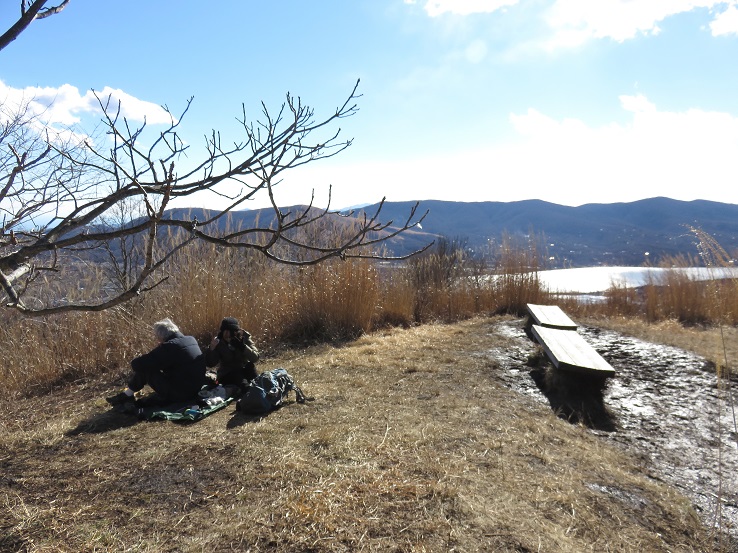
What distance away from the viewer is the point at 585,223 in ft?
274

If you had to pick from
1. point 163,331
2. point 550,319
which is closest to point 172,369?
point 163,331

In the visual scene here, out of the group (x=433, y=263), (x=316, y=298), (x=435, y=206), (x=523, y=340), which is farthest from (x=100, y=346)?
(x=435, y=206)

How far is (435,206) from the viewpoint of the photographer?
10188 centimetres

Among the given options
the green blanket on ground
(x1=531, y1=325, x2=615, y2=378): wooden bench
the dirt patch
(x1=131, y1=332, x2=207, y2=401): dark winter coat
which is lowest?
the dirt patch

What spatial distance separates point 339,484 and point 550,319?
4.58 meters

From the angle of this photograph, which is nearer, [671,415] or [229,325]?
[671,415]

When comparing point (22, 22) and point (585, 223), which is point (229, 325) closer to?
point (22, 22)

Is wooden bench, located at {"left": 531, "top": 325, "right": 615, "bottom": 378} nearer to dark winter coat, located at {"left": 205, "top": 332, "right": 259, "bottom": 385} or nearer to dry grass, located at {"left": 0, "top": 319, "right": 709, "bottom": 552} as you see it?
dry grass, located at {"left": 0, "top": 319, "right": 709, "bottom": 552}

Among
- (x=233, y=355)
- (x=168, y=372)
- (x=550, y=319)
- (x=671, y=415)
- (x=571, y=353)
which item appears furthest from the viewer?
(x=550, y=319)

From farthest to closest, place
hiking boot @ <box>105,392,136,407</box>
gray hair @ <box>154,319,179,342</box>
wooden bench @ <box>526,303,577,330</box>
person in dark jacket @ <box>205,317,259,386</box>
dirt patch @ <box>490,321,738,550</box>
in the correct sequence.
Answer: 1. wooden bench @ <box>526,303,577,330</box>
2. person in dark jacket @ <box>205,317,259,386</box>
3. gray hair @ <box>154,319,179,342</box>
4. hiking boot @ <box>105,392,136,407</box>
5. dirt patch @ <box>490,321,738,550</box>

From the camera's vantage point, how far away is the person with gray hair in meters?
3.79

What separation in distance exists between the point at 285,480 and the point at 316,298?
4.36 meters

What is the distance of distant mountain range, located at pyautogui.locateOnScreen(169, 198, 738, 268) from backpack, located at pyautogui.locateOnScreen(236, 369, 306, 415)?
44.4m

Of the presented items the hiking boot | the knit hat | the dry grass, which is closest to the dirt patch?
the dry grass
